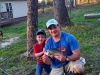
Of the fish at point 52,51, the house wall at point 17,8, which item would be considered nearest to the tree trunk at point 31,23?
the fish at point 52,51

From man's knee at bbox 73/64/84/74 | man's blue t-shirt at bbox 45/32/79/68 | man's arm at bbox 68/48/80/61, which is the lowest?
man's knee at bbox 73/64/84/74

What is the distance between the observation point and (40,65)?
460 cm

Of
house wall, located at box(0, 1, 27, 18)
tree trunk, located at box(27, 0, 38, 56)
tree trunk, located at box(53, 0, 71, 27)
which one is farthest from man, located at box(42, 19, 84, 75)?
house wall, located at box(0, 1, 27, 18)

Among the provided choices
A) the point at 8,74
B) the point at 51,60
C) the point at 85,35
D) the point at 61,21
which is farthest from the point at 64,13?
the point at 51,60

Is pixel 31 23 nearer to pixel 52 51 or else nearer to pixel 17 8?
pixel 52 51

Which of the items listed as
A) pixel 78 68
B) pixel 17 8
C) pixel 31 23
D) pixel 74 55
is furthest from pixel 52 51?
pixel 17 8

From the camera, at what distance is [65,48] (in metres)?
3.65

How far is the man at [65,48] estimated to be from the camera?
355 cm

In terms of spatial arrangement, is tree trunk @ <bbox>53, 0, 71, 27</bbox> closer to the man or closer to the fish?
the man

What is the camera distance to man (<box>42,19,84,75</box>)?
3.55m

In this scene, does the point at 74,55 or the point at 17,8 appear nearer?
the point at 74,55

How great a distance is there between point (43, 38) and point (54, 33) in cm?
85

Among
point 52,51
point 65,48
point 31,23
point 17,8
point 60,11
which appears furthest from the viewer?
point 17,8

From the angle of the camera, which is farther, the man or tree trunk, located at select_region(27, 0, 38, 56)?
tree trunk, located at select_region(27, 0, 38, 56)
